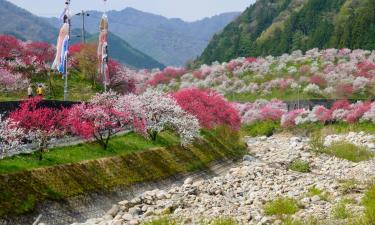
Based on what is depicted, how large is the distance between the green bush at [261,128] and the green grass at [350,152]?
3336 centimetres

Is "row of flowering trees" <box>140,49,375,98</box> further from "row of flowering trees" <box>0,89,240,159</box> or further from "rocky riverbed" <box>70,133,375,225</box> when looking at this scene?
"rocky riverbed" <box>70,133,375,225</box>

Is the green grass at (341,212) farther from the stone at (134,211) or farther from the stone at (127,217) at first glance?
the stone at (134,211)

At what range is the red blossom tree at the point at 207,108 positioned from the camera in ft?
199

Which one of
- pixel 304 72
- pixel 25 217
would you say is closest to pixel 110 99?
pixel 25 217

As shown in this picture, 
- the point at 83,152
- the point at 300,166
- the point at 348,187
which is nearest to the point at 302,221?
the point at 348,187

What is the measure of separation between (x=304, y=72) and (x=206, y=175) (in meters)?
81.0

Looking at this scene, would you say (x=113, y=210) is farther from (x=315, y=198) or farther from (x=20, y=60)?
(x=20, y=60)

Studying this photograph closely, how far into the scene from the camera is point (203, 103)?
210ft

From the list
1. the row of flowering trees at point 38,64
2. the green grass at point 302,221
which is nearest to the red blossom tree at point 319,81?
the row of flowering trees at point 38,64

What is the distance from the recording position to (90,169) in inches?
1425

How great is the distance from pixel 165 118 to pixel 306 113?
5297cm

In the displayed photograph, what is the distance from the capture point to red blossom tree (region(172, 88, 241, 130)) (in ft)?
199

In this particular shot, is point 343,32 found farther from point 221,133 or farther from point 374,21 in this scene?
point 221,133

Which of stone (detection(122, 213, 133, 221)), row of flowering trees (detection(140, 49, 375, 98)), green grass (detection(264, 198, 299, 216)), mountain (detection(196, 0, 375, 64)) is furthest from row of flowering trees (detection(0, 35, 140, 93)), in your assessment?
mountain (detection(196, 0, 375, 64))
